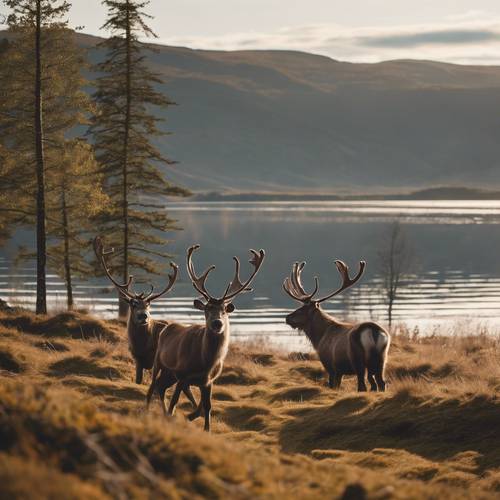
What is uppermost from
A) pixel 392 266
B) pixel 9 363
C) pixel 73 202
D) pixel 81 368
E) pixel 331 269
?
pixel 73 202

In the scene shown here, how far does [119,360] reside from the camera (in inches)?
800

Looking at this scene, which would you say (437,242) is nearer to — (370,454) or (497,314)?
(497,314)

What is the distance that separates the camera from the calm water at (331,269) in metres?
46.4

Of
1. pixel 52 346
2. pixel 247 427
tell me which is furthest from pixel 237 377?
pixel 247 427

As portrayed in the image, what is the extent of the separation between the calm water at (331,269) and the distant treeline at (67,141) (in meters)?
3.31

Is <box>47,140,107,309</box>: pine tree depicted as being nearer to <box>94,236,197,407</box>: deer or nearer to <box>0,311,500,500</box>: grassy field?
<box>0,311,500,500</box>: grassy field

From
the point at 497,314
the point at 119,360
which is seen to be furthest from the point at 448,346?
the point at 497,314

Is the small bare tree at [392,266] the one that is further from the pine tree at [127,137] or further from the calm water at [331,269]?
the pine tree at [127,137]

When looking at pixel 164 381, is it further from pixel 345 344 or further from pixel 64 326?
pixel 64 326

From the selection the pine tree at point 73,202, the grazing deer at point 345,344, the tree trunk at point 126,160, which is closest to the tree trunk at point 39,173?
the pine tree at point 73,202

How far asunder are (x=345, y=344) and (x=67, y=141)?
18594 millimetres

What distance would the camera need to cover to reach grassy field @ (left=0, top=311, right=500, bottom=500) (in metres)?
5.72

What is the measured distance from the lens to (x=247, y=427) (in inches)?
589

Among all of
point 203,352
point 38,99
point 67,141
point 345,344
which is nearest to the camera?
point 203,352
